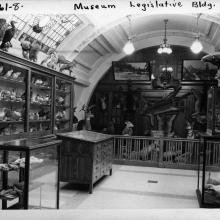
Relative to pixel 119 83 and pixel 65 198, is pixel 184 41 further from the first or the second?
pixel 65 198

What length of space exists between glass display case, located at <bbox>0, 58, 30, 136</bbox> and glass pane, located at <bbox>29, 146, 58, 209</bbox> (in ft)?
6.24

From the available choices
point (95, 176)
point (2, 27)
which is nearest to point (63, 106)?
point (95, 176)

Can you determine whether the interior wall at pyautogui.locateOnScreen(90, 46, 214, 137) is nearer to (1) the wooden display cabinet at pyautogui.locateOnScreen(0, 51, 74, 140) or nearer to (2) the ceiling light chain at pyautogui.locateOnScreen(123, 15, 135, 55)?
(2) the ceiling light chain at pyautogui.locateOnScreen(123, 15, 135, 55)

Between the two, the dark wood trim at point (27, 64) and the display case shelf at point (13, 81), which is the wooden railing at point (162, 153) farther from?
the display case shelf at point (13, 81)

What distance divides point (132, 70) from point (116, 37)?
6.77ft

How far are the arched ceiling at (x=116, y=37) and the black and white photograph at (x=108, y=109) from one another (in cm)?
4

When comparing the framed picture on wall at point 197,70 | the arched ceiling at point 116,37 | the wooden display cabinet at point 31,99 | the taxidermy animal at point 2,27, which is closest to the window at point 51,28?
the arched ceiling at point 116,37

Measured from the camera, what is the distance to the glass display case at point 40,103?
8047 millimetres

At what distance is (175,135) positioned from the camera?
12.8m

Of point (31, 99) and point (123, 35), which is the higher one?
point (123, 35)

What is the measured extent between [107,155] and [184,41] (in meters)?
6.52

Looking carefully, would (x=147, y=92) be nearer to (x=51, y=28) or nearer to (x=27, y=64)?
(x=51, y=28)

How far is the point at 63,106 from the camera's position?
32.5ft

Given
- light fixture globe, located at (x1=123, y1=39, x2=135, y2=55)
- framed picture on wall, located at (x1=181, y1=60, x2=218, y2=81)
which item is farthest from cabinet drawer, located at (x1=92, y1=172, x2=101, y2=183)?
framed picture on wall, located at (x1=181, y1=60, x2=218, y2=81)
